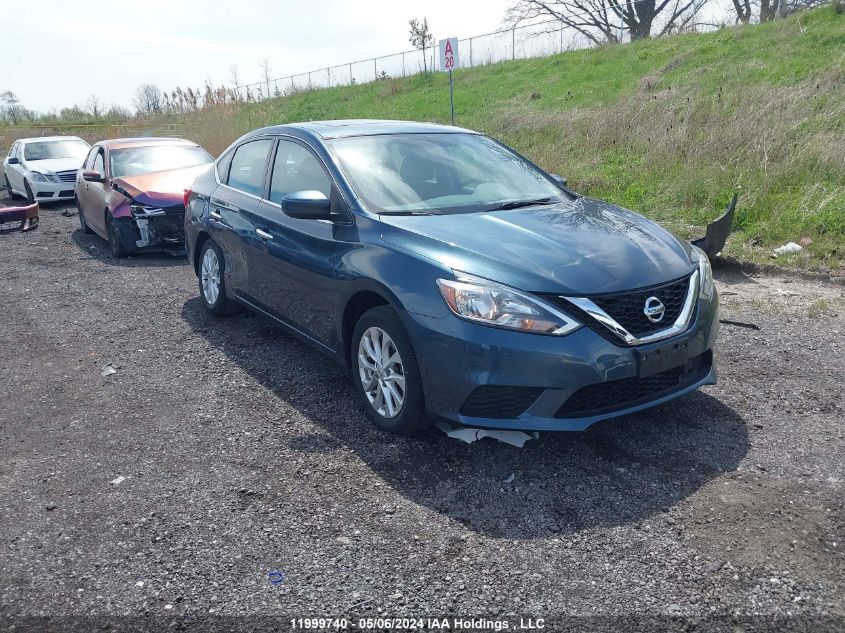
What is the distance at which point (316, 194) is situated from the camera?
4371 millimetres

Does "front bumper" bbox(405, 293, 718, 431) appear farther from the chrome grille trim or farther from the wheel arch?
the wheel arch

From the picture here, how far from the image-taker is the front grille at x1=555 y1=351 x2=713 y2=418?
3467mm

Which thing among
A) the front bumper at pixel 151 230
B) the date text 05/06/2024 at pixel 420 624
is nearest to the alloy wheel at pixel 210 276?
the front bumper at pixel 151 230

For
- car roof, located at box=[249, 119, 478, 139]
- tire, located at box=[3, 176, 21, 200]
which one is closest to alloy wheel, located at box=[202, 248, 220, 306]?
car roof, located at box=[249, 119, 478, 139]

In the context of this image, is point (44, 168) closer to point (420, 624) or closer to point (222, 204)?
point (222, 204)

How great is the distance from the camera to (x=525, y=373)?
133 inches

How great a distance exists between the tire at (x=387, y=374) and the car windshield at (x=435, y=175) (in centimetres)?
76

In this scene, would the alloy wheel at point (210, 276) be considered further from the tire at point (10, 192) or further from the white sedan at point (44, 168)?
the tire at point (10, 192)

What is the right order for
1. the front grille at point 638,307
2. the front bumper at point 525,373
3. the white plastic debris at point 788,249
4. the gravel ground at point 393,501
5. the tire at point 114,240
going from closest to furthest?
the gravel ground at point 393,501 → the front bumper at point 525,373 → the front grille at point 638,307 → the white plastic debris at point 788,249 → the tire at point 114,240

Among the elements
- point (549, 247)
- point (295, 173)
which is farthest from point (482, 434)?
Result: point (295, 173)

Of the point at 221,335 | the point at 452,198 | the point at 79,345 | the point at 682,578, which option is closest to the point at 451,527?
the point at 682,578

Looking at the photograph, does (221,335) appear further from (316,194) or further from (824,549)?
(824,549)

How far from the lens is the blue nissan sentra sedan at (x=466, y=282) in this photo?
341 cm

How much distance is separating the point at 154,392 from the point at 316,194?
1.84 metres
